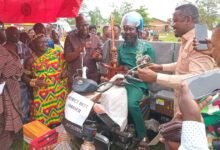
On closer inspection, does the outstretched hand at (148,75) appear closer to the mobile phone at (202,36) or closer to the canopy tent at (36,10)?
the mobile phone at (202,36)

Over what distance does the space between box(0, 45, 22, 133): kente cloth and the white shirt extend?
2.82 meters

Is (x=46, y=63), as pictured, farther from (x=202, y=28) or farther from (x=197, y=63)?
(x=202, y=28)

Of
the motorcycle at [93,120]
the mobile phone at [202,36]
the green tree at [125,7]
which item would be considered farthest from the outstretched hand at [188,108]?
the green tree at [125,7]

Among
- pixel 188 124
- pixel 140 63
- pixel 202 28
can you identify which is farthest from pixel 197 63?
pixel 188 124

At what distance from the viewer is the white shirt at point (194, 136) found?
126 cm

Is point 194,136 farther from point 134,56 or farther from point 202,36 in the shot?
point 134,56

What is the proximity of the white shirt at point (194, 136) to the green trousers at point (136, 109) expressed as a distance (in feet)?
7.00

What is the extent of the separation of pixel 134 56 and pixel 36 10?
2.32 metres

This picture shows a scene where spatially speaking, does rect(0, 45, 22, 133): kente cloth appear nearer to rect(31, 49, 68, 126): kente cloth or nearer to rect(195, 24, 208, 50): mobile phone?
rect(31, 49, 68, 126): kente cloth

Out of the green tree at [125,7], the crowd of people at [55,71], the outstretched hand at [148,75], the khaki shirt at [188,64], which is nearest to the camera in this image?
the khaki shirt at [188,64]

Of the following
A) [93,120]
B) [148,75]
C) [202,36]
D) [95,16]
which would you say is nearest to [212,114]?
[202,36]

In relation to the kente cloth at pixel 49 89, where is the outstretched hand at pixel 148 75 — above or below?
above

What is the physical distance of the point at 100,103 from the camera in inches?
122

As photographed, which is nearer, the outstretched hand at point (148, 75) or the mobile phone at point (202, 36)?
the mobile phone at point (202, 36)
